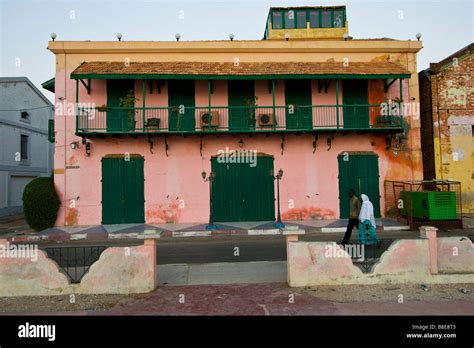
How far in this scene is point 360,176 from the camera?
1658 cm

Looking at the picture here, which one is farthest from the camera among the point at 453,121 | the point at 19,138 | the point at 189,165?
the point at 19,138

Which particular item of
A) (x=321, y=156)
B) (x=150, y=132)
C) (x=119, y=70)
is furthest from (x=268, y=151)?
(x=119, y=70)

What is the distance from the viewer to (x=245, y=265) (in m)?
8.49

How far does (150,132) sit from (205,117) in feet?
8.55

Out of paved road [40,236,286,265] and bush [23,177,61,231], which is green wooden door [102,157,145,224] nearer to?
bush [23,177,61,231]

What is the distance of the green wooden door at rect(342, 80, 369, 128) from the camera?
16625 mm

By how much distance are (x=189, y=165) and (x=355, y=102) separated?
8.66 meters

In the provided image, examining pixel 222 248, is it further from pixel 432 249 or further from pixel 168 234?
pixel 432 249

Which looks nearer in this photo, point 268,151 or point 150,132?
point 150,132

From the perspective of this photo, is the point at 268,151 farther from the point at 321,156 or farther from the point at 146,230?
the point at 146,230

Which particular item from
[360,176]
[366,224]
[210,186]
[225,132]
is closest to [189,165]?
[210,186]

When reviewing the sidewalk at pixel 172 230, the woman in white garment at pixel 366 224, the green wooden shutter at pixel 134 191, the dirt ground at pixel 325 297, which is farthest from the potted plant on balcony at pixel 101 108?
the woman in white garment at pixel 366 224

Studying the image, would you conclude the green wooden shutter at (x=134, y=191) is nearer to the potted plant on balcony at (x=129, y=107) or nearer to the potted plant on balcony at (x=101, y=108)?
the potted plant on balcony at (x=129, y=107)
